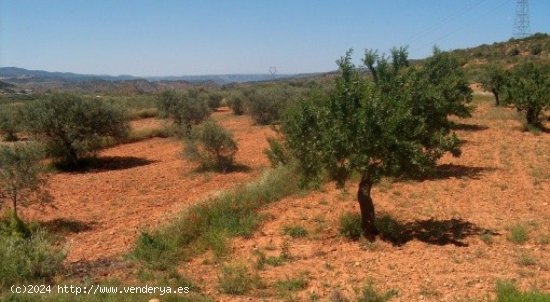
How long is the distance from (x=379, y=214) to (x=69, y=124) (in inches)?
602

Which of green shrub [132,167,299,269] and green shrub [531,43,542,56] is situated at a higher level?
green shrub [531,43,542,56]

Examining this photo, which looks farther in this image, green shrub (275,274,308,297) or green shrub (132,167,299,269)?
green shrub (132,167,299,269)

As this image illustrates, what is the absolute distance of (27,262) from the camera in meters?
7.60

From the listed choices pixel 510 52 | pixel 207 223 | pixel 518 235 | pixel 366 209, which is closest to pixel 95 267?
pixel 207 223

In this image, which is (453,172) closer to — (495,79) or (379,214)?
(379,214)

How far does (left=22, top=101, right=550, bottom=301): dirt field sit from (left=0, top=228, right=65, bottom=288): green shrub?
1.97 m

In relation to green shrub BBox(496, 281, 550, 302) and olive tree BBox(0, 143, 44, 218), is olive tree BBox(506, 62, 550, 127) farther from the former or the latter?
olive tree BBox(0, 143, 44, 218)

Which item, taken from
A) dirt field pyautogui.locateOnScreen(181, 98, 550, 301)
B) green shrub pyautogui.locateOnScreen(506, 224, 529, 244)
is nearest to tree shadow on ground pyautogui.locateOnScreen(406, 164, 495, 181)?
dirt field pyautogui.locateOnScreen(181, 98, 550, 301)

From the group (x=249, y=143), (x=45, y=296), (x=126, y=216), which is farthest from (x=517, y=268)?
(x=249, y=143)

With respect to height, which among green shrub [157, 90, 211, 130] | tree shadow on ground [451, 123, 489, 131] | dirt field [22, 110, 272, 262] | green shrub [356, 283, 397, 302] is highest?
green shrub [157, 90, 211, 130]

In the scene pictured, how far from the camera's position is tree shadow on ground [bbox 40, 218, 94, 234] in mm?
12211

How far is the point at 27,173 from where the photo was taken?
1280 centimetres

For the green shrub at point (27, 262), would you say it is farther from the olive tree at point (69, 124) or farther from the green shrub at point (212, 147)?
the olive tree at point (69, 124)

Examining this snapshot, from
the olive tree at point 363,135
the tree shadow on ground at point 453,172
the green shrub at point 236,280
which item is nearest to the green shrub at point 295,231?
the olive tree at point 363,135
